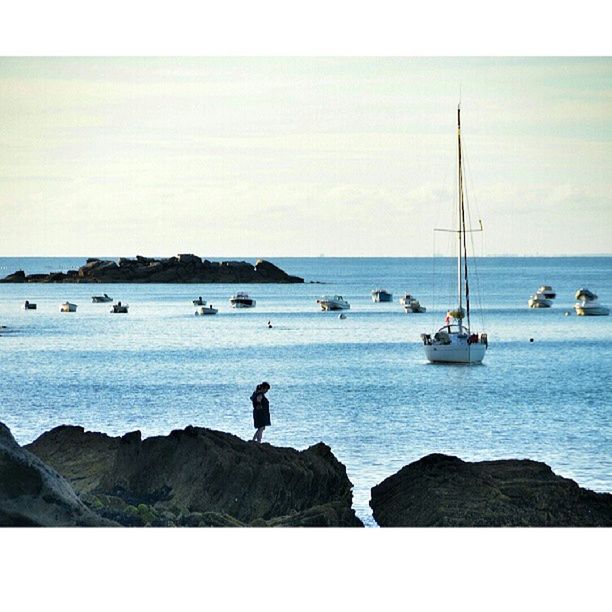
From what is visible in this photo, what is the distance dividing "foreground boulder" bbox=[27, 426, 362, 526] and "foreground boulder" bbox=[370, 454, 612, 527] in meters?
0.54

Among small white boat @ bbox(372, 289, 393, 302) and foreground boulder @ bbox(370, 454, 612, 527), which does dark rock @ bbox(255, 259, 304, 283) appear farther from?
foreground boulder @ bbox(370, 454, 612, 527)

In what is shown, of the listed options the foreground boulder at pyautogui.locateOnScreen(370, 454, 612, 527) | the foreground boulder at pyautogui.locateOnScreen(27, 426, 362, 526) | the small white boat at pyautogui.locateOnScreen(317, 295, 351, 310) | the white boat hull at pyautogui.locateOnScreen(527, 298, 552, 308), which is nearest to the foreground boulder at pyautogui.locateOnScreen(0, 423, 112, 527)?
the foreground boulder at pyautogui.locateOnScreen(27, 426, 362, 526)

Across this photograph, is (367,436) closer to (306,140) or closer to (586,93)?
(306,140)

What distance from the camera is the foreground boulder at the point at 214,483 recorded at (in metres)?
9.91

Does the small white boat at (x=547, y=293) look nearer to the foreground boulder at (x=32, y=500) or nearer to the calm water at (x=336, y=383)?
the calm water at (x=336, y=383)

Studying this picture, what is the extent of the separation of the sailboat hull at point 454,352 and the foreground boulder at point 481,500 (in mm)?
16591

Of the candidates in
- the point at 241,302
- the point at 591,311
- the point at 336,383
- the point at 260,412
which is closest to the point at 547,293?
the point at 591,311

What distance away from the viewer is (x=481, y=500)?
9875mm

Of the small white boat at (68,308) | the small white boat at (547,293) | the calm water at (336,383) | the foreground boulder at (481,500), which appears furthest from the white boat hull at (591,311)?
the foreground boulder at (481,500)

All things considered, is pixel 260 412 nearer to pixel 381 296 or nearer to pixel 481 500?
pixel 481 500

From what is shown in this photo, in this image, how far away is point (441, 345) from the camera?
27.5 metres

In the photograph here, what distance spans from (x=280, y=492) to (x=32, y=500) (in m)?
2.32

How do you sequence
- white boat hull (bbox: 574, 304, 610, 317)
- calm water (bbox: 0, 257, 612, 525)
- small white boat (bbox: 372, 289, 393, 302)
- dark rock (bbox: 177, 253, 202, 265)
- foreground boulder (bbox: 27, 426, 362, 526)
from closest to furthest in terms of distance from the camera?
1. foreground boulder (bbox: 27, 426, 362, 526)
2. calm water (bbox: 0, 257, 612, 525)
3. white boat hull (bbox: 574, 304, 610, 317)
4. dark rock (bbox: 177, 253, 202, 265)
5. small white boat (bbox: 372, 289, 393, 302)

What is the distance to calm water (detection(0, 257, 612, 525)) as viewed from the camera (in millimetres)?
17797
